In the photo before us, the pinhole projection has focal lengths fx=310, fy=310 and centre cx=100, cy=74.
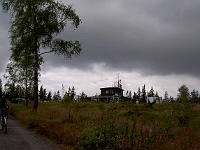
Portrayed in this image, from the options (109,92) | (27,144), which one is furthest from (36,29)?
(109,92)

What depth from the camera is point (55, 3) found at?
2823cm

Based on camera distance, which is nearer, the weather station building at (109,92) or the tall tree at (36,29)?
the tall tree at (36,29)

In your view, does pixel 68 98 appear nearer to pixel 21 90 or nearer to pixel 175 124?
pixel 175 124

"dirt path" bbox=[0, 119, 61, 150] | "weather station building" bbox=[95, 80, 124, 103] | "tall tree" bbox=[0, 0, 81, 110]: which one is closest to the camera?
Answer: "dirt path" bbox=[0, 119, 61, 150]

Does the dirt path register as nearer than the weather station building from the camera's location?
Yes

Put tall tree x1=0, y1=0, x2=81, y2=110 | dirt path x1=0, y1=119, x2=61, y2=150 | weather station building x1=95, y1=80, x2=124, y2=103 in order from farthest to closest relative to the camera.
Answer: weather station building x1=95, y1=80, x2=124, y2=103 < tall tree x1=0, y1=0, x2=81, y2=110 < dirt path x1=0, y1=119, x2=61, y2=150

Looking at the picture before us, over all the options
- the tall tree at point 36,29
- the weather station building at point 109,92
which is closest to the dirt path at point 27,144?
the tall tree at point 36,29

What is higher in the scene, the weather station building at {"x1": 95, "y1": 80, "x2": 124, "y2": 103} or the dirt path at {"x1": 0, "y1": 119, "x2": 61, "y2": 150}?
the weather station building at {"x1": 95, "y1": 80, "x2": 124, "y2": 103}

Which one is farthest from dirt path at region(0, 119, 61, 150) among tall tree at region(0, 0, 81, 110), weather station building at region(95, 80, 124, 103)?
weather station building at region(95, 80, 124, 103)

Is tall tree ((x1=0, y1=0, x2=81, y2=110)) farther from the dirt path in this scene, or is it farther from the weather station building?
the weather station building

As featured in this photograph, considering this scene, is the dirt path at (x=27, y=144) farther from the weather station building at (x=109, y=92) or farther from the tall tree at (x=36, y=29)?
the weather station building at (x=109, y=92)

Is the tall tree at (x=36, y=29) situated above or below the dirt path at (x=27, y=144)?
above

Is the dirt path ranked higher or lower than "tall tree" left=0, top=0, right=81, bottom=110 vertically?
lower

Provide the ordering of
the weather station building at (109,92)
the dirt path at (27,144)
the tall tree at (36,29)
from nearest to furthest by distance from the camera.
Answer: the dirt path at (27,144) < the tall tree at (36,29) < the weather station building at (109,92)
